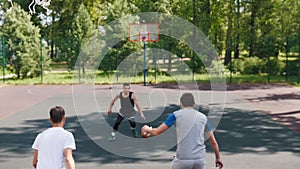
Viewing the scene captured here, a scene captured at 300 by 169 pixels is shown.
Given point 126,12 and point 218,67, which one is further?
point 126,12

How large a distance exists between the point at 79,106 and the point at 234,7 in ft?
75.5

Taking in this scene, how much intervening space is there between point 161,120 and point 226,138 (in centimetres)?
308

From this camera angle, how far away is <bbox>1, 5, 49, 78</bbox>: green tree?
1013 inches

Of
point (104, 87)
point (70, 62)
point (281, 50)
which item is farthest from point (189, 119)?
point (281, 50)

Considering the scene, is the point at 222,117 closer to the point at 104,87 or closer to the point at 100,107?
the point at 100,107

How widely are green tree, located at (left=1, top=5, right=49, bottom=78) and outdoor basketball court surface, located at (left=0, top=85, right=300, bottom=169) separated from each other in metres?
4.20

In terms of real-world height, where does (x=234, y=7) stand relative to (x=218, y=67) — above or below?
above

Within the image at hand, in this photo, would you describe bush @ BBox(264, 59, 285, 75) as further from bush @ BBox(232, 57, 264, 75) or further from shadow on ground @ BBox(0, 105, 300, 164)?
shadow on ground @ BBox(0, 105, 300, 164)

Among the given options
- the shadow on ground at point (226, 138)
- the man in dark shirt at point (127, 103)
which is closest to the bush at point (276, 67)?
the shadow on ground at point (226, 138)

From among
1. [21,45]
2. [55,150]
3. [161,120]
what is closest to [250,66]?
[21,45]

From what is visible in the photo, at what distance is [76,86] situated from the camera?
23.5m

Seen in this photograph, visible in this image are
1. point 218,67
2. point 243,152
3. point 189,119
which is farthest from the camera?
point 218,67

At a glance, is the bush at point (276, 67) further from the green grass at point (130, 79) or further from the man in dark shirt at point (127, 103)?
the man in dark shirt at point (127, 103)

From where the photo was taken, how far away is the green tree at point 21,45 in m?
25.7
